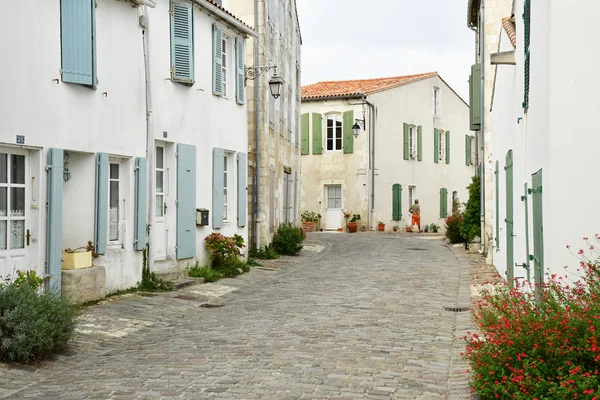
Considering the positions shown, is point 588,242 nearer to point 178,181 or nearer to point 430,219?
point 178,181

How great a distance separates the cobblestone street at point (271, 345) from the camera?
623 centimetres

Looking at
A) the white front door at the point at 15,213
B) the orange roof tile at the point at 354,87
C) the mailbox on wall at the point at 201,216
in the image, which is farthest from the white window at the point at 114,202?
the orange roof tile at the point at 354,87

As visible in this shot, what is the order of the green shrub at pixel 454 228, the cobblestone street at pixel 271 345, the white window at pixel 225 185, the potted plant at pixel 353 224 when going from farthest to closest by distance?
1. the potted plant at pixel 353 224
2. the green shrub at pixel 454 228
3. the white window at pixel 225 185
4. the cobblestone street at pixel 271 345

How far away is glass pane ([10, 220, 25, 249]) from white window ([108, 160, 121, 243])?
202 centimetres

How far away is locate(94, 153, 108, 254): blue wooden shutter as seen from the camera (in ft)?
35.1

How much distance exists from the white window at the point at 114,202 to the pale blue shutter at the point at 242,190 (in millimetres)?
4837

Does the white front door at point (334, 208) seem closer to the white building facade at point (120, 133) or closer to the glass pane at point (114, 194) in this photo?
the white building facade at point (120, 133)

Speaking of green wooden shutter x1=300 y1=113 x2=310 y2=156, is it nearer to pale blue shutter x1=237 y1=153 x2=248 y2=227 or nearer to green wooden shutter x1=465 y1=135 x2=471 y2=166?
green wooden shutter x1=465 y1=135 x2=471 y2=166

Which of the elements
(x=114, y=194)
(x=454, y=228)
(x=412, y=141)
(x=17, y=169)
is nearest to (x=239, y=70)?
(x=114, y=194)

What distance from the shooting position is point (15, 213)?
9.39 m

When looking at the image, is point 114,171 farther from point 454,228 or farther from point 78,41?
point 454,228

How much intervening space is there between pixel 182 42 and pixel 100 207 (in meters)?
4.06

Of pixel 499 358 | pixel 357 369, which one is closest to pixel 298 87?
pixel 357 369

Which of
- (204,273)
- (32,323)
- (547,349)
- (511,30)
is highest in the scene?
(511,30)
